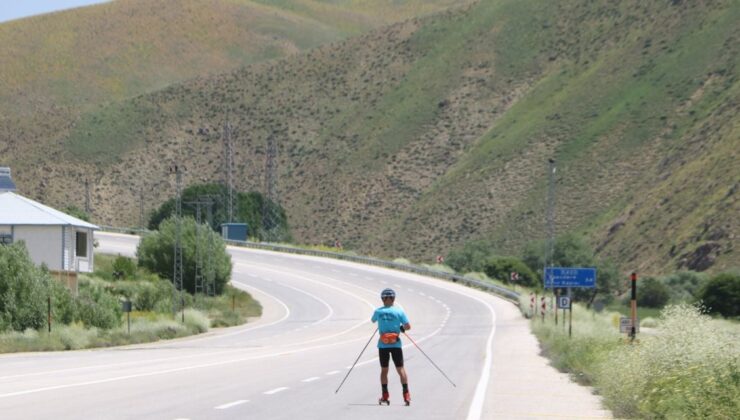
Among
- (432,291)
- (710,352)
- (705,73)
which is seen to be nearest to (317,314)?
(432,291)

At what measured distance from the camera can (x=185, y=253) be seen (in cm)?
7662

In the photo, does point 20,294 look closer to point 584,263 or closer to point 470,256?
point 584,263

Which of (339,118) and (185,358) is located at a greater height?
(339,118)

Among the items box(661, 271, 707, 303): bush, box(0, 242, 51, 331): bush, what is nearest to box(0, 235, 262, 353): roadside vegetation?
box(0, 242, 51, 331): bush

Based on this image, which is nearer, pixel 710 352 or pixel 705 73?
pixel 710 352

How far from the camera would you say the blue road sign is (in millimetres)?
50531

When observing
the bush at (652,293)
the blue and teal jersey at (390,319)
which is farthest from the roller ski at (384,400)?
the bush at (652,293)

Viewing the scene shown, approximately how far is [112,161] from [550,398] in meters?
133

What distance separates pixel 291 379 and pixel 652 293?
61005 millimetres

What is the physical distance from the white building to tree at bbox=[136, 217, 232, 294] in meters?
6.66

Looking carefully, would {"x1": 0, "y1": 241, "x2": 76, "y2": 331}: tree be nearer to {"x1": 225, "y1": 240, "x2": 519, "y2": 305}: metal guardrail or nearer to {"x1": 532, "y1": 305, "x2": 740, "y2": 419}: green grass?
{"x1": 532, "y1": 305, "x2": 740, "y2": 419}: green grass

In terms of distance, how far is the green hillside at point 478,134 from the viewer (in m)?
103

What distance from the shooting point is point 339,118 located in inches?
5955

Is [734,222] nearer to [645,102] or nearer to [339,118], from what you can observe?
[645,102]
